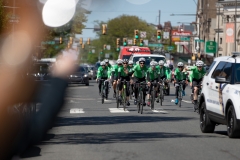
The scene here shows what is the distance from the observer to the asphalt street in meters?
11.7

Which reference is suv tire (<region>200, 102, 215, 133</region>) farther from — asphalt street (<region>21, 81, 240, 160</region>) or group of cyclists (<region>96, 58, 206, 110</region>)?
group of cyclists (<region>96, 58, 206, 110</region>)

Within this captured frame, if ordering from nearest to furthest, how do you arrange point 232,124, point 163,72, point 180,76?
point 232,124 < point 180,76 < point 163,72

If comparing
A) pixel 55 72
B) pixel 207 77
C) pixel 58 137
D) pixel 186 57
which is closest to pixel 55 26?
pixel 55 72

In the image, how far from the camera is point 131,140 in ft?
47.6

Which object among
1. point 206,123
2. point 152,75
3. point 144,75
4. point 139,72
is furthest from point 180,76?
point 206,123

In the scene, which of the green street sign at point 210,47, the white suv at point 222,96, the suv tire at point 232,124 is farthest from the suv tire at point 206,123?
the green street sign at point 210,47

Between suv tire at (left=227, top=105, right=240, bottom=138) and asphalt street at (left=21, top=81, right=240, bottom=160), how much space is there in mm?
142

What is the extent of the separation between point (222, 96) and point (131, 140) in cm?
210

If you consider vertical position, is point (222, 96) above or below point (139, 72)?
below

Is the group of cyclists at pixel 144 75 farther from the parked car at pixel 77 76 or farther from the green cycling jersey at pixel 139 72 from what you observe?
the parked car at pixel 77 76

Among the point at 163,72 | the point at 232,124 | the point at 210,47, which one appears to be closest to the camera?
the point at 232,124

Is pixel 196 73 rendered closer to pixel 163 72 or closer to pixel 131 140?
pixel 163 72

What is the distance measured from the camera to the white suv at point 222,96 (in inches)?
560

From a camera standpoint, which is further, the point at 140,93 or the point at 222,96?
the point at 140,93
